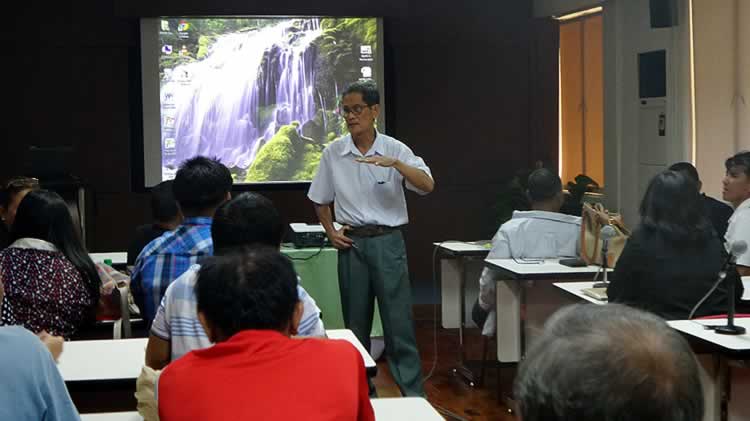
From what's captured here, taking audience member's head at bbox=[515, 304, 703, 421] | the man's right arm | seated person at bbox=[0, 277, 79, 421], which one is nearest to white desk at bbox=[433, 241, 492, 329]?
the man's right arm

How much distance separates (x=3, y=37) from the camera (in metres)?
8.49

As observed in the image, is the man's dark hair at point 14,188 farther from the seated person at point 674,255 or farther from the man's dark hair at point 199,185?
the seated person at point 674,255

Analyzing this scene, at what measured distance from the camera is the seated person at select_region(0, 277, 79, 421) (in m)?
1.77

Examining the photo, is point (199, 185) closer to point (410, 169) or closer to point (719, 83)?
point (410, 169)

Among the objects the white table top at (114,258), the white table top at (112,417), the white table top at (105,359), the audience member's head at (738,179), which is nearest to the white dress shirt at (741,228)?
the audience member's head at (738,179)

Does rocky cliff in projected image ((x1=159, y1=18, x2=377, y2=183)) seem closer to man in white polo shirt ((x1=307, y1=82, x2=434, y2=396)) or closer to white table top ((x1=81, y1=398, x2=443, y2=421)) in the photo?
man in white polo shirt ((x1=307, y1=82, x2=434, y2=396))

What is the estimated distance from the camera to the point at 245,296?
6.47 ft

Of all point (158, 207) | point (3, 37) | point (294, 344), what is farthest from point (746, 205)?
point (3, 37)

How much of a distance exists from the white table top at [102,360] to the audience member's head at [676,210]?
1913 mm

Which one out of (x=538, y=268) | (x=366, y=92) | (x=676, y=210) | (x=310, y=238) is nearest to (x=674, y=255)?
(x=676, y=210)

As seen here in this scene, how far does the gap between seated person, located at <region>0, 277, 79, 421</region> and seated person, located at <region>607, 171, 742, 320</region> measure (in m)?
2.55

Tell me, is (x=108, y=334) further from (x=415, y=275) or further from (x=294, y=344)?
(x=415, y=275)

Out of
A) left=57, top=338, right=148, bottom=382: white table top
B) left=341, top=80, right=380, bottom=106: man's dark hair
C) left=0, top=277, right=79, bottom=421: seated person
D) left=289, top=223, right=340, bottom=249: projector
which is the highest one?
left=341, top=80, right=380, bottom=106: man's dark hair

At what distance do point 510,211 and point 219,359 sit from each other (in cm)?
700
